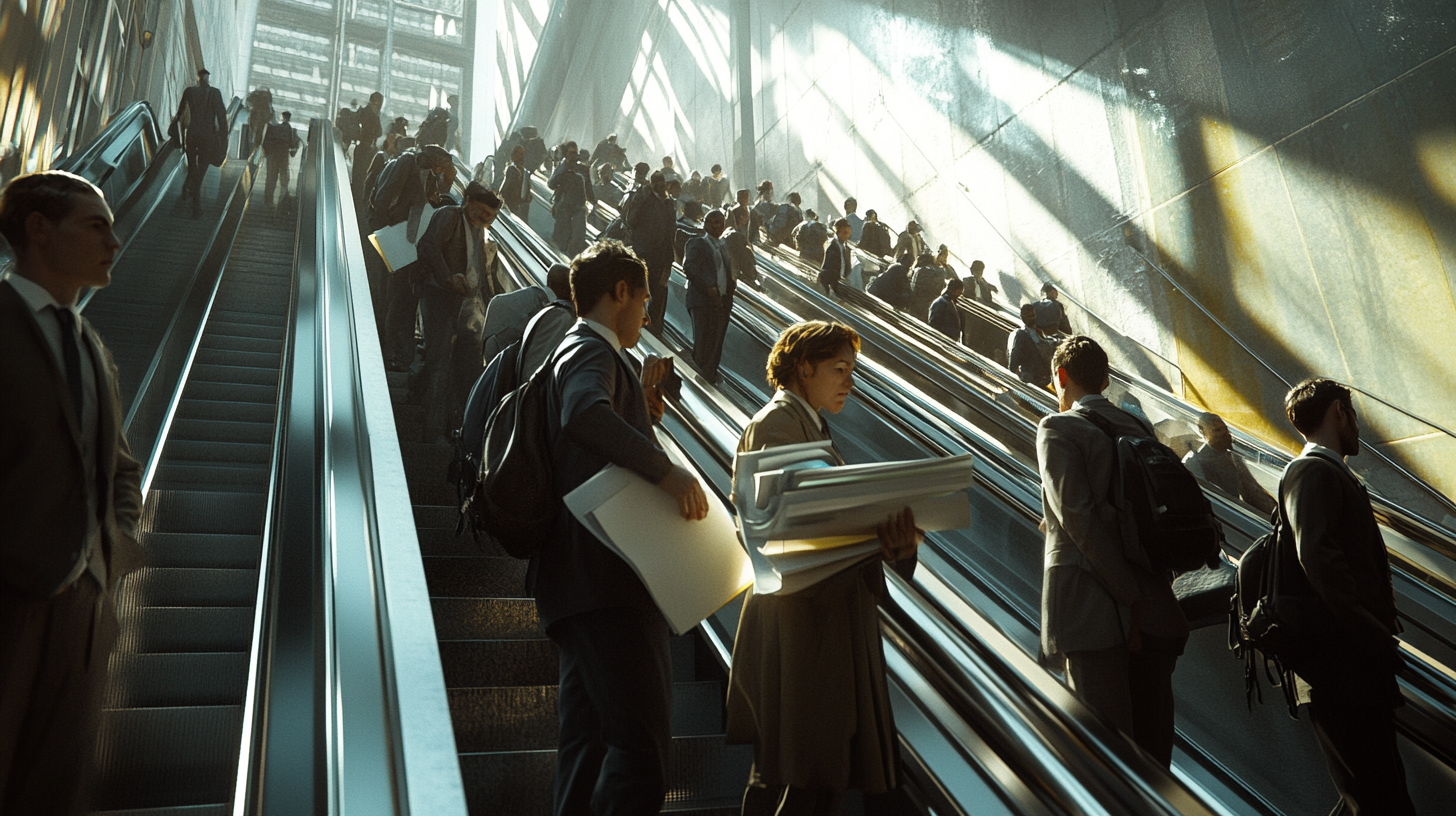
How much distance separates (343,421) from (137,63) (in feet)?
35.9

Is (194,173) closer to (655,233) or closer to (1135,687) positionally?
(655,233)

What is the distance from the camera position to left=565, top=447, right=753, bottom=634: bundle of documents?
70.9 inches

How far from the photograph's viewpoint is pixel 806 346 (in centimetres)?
216

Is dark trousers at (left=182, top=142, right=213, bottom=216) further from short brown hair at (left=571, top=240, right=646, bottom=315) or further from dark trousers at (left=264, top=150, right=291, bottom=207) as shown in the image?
short brown hair at (left=571, top=240, right=646, bottom=315)

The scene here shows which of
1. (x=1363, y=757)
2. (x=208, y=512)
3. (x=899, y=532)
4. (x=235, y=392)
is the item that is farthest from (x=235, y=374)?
(x=1363, y=757)

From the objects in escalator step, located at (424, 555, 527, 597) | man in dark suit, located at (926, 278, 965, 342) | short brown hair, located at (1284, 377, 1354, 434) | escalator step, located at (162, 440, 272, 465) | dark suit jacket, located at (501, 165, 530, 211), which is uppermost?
dark suit jacket, located at (501, 165, 530, 211)

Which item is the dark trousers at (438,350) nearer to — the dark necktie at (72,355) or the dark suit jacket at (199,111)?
the dark necktie at (72,355)

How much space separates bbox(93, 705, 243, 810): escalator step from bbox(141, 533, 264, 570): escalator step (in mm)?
913

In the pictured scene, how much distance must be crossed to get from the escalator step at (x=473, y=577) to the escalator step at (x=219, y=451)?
107 cm

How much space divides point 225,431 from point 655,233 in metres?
3.63

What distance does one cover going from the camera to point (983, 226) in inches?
512

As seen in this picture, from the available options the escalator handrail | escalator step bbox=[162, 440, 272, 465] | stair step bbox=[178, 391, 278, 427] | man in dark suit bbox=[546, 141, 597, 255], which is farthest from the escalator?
man in dark suit bbox=[546, 141, 597, 255]

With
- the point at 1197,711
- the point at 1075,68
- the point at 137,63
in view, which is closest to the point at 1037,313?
the point at 1075,68

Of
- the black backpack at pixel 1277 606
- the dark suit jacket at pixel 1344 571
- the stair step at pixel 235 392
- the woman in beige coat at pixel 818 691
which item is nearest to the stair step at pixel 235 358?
the stair step at pixel 235 392
